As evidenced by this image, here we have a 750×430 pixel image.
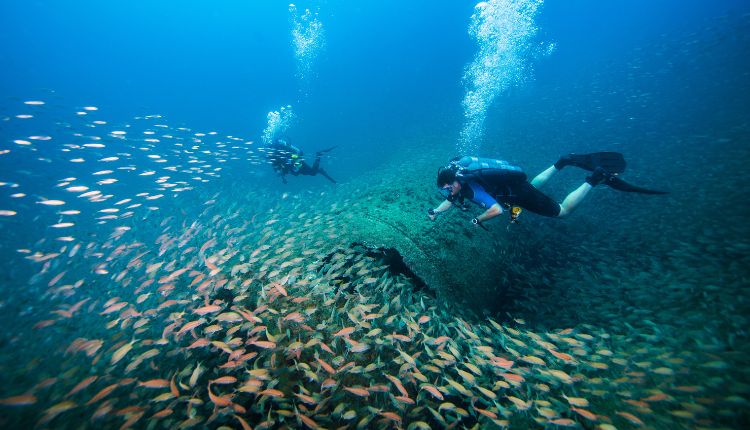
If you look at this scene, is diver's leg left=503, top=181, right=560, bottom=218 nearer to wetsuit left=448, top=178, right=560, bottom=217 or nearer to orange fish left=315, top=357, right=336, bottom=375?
wetsuit left=448, top=178, right=560, bottom=217

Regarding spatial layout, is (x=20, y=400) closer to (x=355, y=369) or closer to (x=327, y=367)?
(x=327, y=367)

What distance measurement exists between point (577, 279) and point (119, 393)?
7889 mm

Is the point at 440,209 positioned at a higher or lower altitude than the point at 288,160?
lower

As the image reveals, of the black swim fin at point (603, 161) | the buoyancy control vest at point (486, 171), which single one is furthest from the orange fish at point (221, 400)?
the black swim fin at point (603, 161)

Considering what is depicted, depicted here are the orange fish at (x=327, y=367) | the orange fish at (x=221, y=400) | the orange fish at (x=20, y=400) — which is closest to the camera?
the orange fish at (x=20, y=400)

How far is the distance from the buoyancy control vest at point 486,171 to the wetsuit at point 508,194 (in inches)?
1.1

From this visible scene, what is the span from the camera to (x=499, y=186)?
563 centimetres

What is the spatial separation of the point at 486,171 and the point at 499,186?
0.55 metres

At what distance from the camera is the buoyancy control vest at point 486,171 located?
5168 millimetres

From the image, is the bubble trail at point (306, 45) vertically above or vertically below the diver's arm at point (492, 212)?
above

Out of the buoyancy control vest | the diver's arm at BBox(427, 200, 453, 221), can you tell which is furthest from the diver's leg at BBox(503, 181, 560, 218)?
the diver's arm at BBox(427, 200, 453, 221)

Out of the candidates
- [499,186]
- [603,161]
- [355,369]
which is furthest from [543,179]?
[355,369]

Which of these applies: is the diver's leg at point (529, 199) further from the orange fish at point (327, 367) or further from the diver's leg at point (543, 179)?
the orange fish at point (327, 367)

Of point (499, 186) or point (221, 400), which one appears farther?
point (499, 186)
